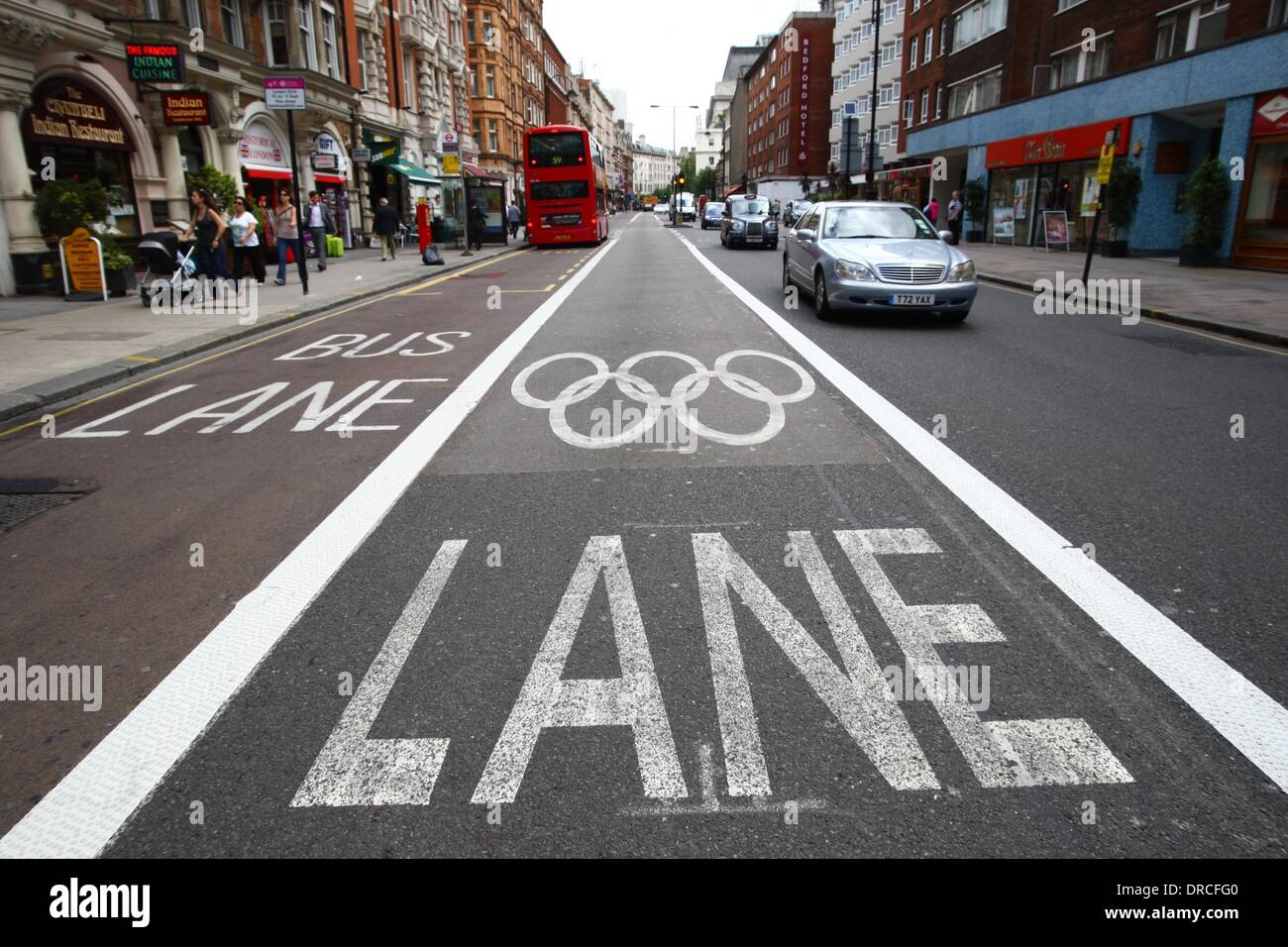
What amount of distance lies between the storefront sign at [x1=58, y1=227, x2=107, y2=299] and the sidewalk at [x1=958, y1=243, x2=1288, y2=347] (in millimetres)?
17398

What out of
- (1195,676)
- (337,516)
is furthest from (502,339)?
(1195,676)

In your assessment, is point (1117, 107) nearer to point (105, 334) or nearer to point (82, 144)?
point (105, 334)

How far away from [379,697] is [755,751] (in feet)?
4.35

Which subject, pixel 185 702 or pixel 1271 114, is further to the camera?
pixel 1271 114

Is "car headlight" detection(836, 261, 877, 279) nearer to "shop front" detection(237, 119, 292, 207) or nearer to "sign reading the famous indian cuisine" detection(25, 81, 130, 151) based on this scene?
"sign reading the famous indian cuisine" detection(25, 81, 130, 151)

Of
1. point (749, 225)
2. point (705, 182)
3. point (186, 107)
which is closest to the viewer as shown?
point (186, 107)

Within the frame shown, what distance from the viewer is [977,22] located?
36812mm

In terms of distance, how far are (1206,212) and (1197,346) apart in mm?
12473

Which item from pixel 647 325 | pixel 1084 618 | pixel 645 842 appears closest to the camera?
pixel 645 842

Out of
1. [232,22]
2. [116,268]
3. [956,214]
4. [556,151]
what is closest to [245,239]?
[116,268]

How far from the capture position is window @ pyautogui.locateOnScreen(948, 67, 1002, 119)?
35031mm

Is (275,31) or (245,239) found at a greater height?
(275,31)
